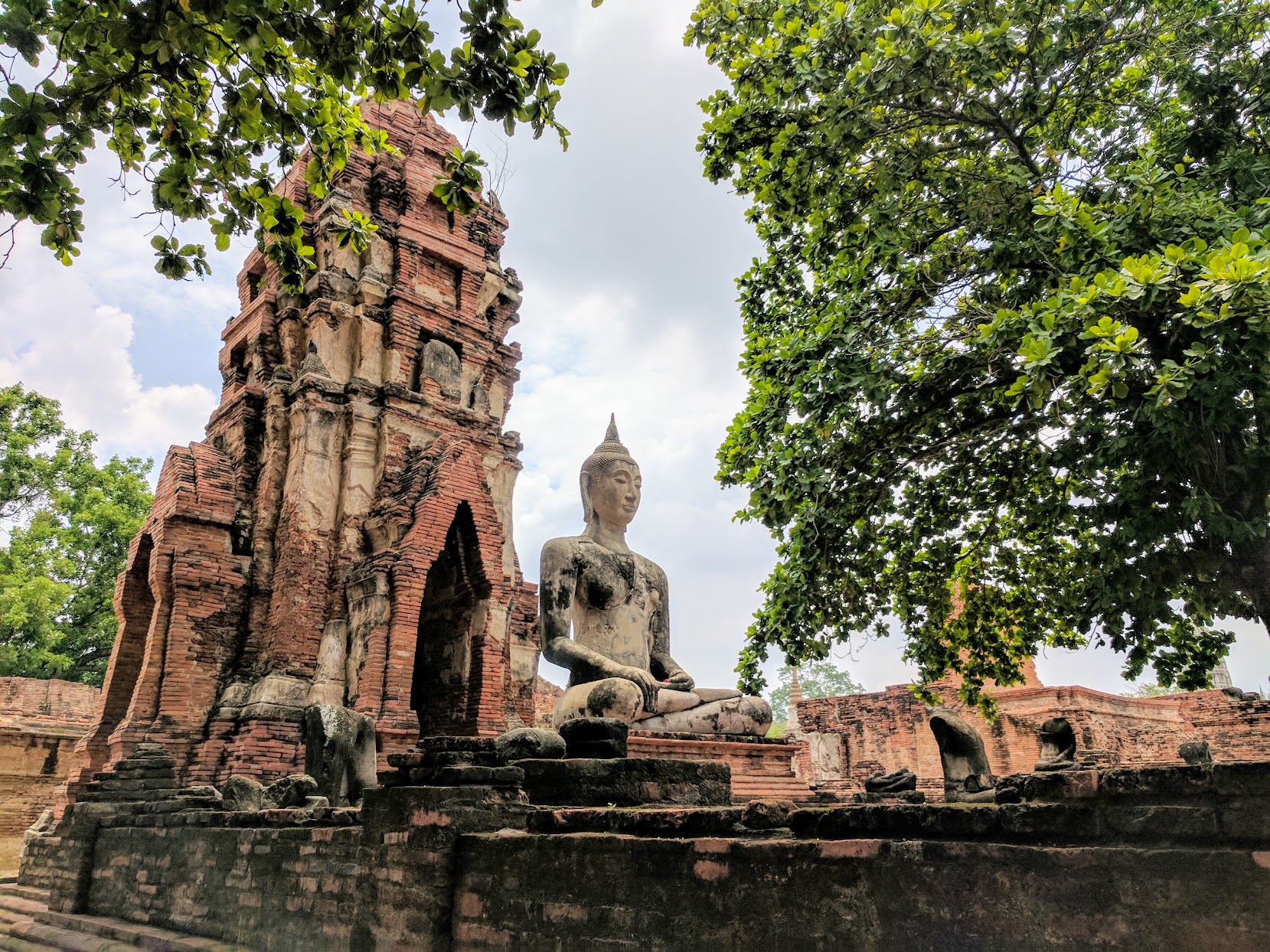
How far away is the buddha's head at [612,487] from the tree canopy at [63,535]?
64.8 feet

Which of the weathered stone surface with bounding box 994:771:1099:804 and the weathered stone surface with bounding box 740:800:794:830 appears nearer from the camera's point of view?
the weathered stone surface with bounding box 994:771:1099:804

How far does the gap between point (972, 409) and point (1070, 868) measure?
4886 mm

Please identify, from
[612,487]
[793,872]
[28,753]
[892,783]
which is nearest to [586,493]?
[612,487]

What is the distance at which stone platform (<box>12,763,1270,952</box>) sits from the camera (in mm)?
2064

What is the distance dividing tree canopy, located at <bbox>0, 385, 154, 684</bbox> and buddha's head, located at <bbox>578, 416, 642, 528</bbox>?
64.8 feet

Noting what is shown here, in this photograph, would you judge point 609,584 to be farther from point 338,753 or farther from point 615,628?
point 338,753

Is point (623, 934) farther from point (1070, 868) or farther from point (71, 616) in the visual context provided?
point (71, 616)

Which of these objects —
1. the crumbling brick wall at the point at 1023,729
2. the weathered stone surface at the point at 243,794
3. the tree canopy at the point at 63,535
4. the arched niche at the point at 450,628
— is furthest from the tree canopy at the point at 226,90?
the tree canopy at the point at 63,535

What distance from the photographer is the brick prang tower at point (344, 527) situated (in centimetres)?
1031

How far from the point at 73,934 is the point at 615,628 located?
5552 millimetres

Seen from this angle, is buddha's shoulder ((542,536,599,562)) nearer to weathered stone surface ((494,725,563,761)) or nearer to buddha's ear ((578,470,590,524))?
buddha's ear ((578,470,590,524))

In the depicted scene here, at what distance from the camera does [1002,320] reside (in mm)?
5195

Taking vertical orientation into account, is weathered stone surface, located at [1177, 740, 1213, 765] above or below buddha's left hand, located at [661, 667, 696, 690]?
below

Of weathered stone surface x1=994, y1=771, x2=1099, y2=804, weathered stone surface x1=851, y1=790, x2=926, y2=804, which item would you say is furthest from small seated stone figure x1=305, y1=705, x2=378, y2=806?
weathered stone surface x1=994, y1=771, x2=1099, y2=804
